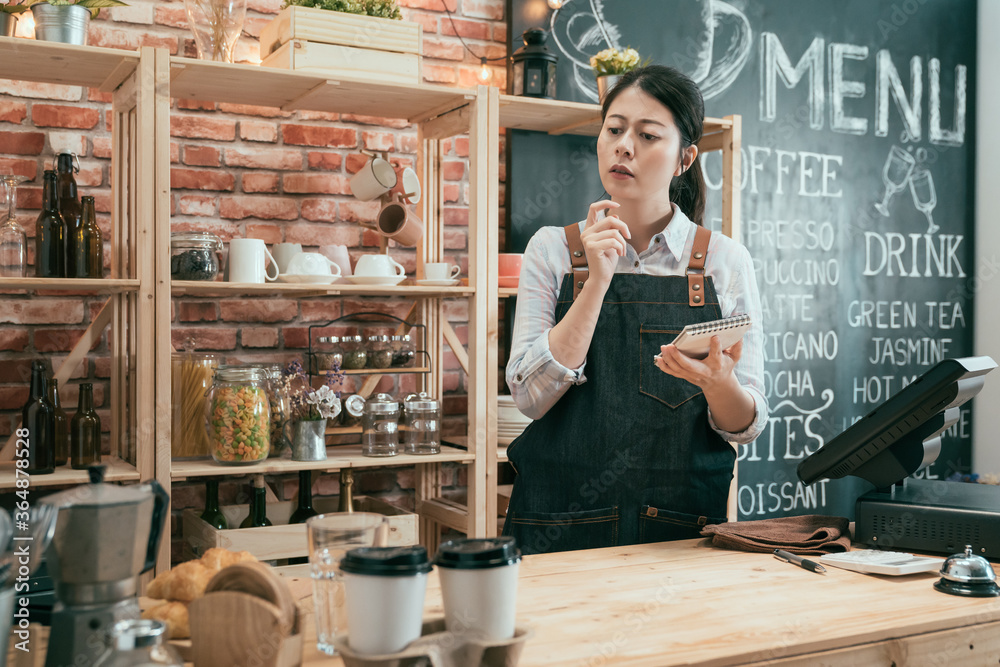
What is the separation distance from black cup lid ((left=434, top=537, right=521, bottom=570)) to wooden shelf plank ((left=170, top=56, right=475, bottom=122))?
1789 millimetres

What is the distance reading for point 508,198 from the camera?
3.12 m

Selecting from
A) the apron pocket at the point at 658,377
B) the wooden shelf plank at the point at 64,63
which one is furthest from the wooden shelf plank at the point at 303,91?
the apron pocket at the point at 658,377

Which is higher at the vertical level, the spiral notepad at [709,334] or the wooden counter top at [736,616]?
the spiral notepad at [709,334]

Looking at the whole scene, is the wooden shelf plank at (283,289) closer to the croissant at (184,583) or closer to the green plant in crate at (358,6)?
the green plant in crate at (358,6)

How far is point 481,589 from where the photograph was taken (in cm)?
94

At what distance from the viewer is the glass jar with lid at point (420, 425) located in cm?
267

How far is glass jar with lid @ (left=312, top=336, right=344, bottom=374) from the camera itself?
263cm

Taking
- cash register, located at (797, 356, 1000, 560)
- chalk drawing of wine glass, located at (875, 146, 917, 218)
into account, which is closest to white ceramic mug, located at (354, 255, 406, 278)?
cash register, located at (797, 356, 1000, 560)

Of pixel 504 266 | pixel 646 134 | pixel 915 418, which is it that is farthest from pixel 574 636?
pixel 504 266

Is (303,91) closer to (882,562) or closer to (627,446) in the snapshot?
(627,446)

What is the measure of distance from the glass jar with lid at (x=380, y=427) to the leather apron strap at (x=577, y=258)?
33.3 inches

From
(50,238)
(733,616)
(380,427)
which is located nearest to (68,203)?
(50,238)

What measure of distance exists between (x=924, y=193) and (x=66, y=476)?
3.45 meters

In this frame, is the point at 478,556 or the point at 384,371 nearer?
the point at 478,556
